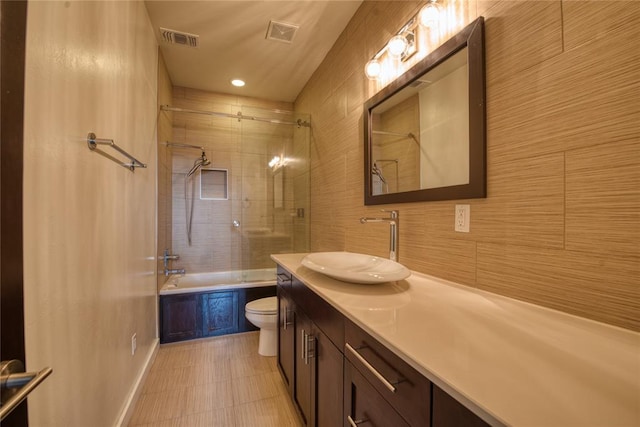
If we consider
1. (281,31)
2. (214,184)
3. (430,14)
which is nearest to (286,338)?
(430,14)

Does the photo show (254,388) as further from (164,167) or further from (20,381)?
(164,167)

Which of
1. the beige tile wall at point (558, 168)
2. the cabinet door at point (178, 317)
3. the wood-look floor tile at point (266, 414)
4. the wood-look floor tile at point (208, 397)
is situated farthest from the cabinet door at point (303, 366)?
the cabinet door at point (178, 317)

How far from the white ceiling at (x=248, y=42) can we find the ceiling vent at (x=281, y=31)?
4 cm

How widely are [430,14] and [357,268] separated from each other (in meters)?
1.31

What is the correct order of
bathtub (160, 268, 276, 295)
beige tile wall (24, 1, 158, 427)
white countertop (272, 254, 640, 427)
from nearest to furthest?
1. white countertop (272, 254, 640, 427)
2. beige tile wall (24, 1, 158, 427)
3. bathtub (160, 268, 276, 295)

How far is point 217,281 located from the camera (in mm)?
2979

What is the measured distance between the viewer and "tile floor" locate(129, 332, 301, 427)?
1547 mm

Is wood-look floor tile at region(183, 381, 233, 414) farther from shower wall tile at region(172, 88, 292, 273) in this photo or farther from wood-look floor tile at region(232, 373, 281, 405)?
shower wall tile at region(172, 88, 292, 273)

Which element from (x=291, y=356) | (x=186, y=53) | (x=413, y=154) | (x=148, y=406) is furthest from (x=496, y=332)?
(x=186, y=53)

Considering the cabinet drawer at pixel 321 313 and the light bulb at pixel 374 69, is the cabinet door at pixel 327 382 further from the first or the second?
the light bulb at pixel 374 69

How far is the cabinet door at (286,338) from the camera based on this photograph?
161cm

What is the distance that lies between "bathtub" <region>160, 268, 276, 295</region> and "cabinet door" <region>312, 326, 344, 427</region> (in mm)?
1673

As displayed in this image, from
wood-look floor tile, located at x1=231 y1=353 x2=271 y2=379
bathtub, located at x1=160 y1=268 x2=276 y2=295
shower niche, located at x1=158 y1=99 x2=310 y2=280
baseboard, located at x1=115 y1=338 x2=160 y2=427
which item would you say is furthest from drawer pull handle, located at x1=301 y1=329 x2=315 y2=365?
shower niche, located at x1=158 y1=99 x2=310 y2=280

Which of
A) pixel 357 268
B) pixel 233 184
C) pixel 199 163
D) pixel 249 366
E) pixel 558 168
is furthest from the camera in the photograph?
pixel 233 184
